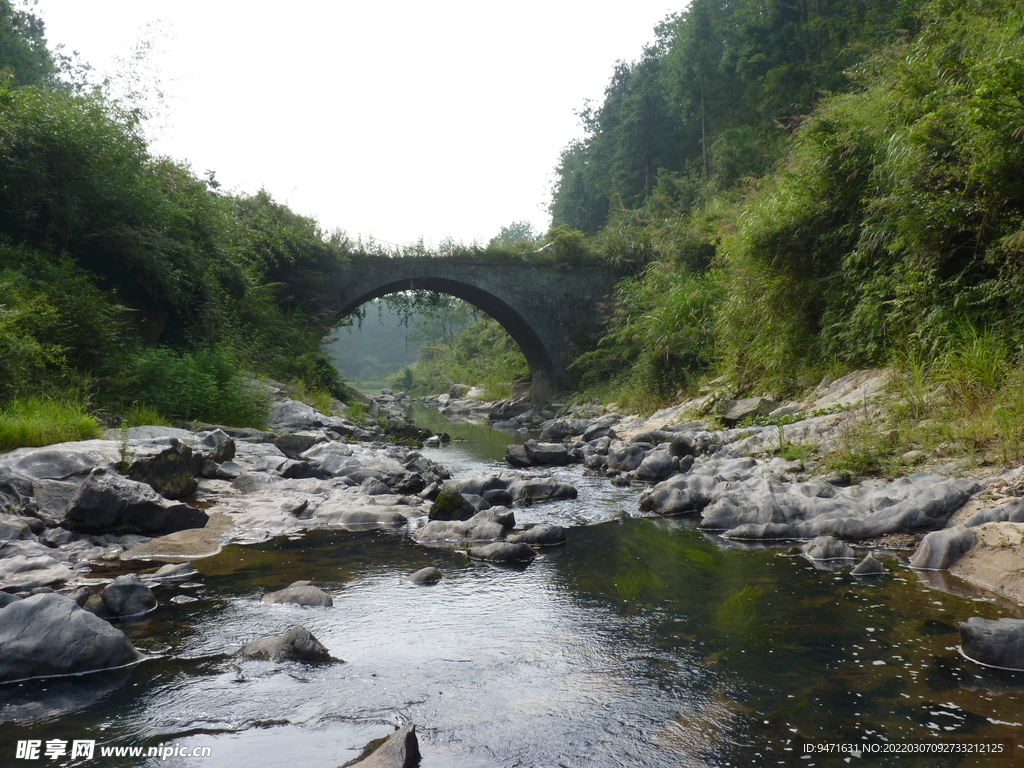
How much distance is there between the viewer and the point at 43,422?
5.19m

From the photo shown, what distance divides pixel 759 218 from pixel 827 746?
8439 millimetres

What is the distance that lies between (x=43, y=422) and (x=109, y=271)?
4.54 m

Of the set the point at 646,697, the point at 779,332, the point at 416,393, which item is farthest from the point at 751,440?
the point at 416,393

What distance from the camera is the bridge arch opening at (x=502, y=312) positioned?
1780 centimetres

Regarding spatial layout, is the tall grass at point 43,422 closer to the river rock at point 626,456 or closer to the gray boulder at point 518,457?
the gray boulder at point 518,457

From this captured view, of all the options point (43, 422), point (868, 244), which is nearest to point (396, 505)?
point (43, 422)

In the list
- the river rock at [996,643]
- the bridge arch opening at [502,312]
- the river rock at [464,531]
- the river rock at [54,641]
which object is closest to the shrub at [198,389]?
the river rock at [464,531]

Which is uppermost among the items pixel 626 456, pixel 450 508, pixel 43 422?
pixel 43 422

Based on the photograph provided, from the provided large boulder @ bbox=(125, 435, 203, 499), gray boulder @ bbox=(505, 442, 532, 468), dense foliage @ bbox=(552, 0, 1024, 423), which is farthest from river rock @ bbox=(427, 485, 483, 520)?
dense foliage @ bbox=(552, 0, 1024, 423)

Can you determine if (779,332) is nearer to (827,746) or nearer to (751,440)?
(751,440)

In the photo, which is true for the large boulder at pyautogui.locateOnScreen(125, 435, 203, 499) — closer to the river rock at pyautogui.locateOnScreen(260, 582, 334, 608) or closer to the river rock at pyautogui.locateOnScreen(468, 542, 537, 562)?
the river rock at pyautogui.locateOnScreen(260, 582, 334, 608)

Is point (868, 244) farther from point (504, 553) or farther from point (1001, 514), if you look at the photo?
point (504, 553)

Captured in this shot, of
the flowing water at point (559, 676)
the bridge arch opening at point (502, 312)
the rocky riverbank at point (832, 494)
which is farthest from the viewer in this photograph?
the bridge arch opening at point (502, 312)

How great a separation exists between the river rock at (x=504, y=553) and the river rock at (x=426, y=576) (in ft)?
1.53
